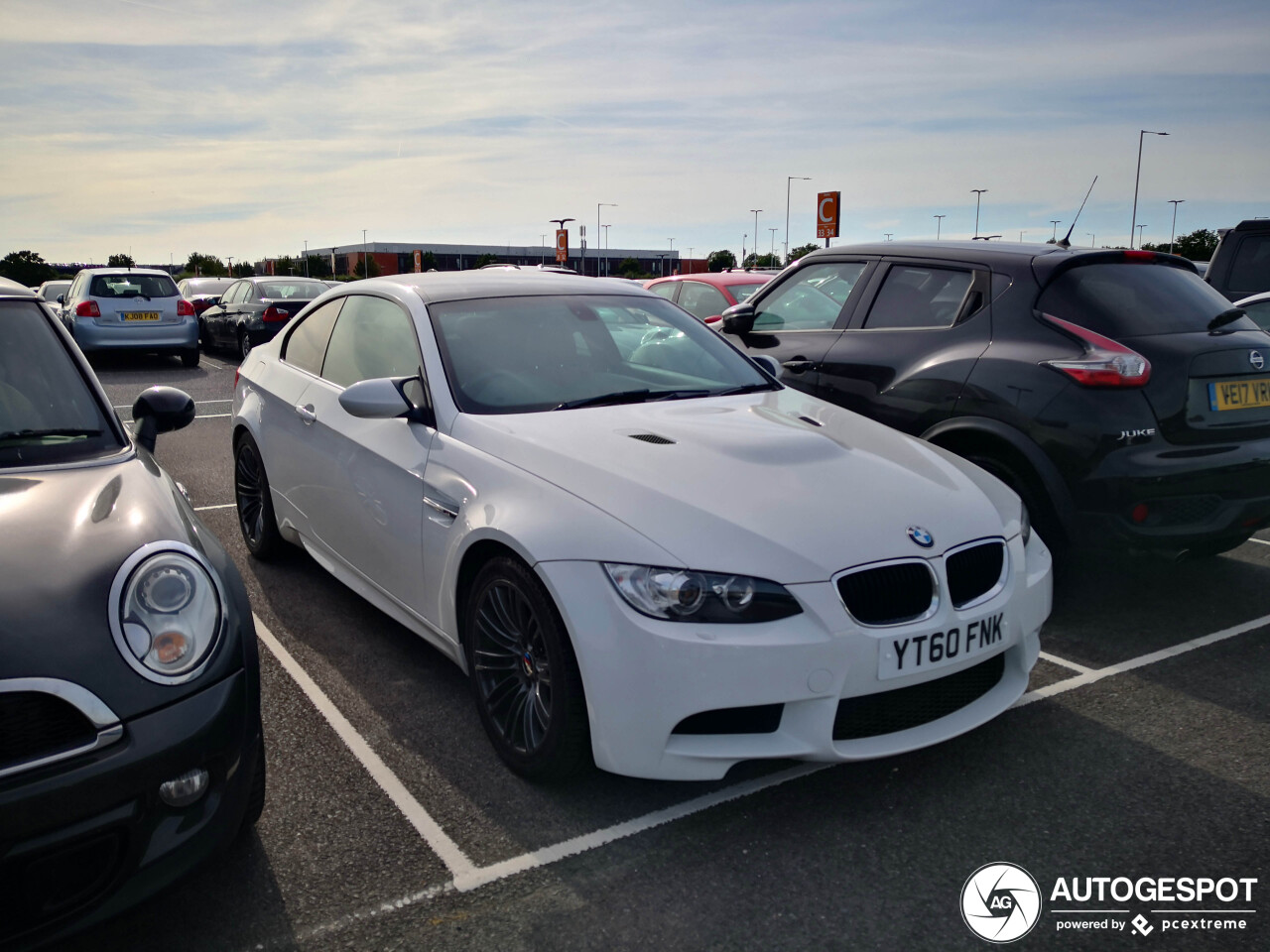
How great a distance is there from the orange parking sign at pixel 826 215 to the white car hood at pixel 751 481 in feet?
77.4

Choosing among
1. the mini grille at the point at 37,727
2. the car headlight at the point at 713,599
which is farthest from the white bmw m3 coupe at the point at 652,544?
the mini grille at the point at 37,727

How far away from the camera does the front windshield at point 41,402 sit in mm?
2801

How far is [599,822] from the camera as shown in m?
2.86

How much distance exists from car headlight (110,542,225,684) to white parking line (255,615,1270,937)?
2.48 feet

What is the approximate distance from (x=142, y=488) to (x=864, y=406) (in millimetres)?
3586

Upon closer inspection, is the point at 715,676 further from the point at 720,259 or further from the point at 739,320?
the point at 720,259

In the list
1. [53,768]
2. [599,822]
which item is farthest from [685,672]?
[53,768]

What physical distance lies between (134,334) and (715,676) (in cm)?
1711

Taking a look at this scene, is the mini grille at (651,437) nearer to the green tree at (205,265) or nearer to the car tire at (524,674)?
the car tire at (524,674)

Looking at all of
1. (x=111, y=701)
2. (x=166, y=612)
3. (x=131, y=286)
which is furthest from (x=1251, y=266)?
(x=131, y=286)

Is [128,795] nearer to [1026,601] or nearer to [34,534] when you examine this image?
[34,534]

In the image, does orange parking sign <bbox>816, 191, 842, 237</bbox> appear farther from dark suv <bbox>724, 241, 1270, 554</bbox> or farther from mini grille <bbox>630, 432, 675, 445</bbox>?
mini grille <bbox>630, 432, 675, 445</bbox>

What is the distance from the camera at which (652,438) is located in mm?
3264

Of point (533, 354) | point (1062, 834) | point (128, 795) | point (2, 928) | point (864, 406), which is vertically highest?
point (533, 354)
